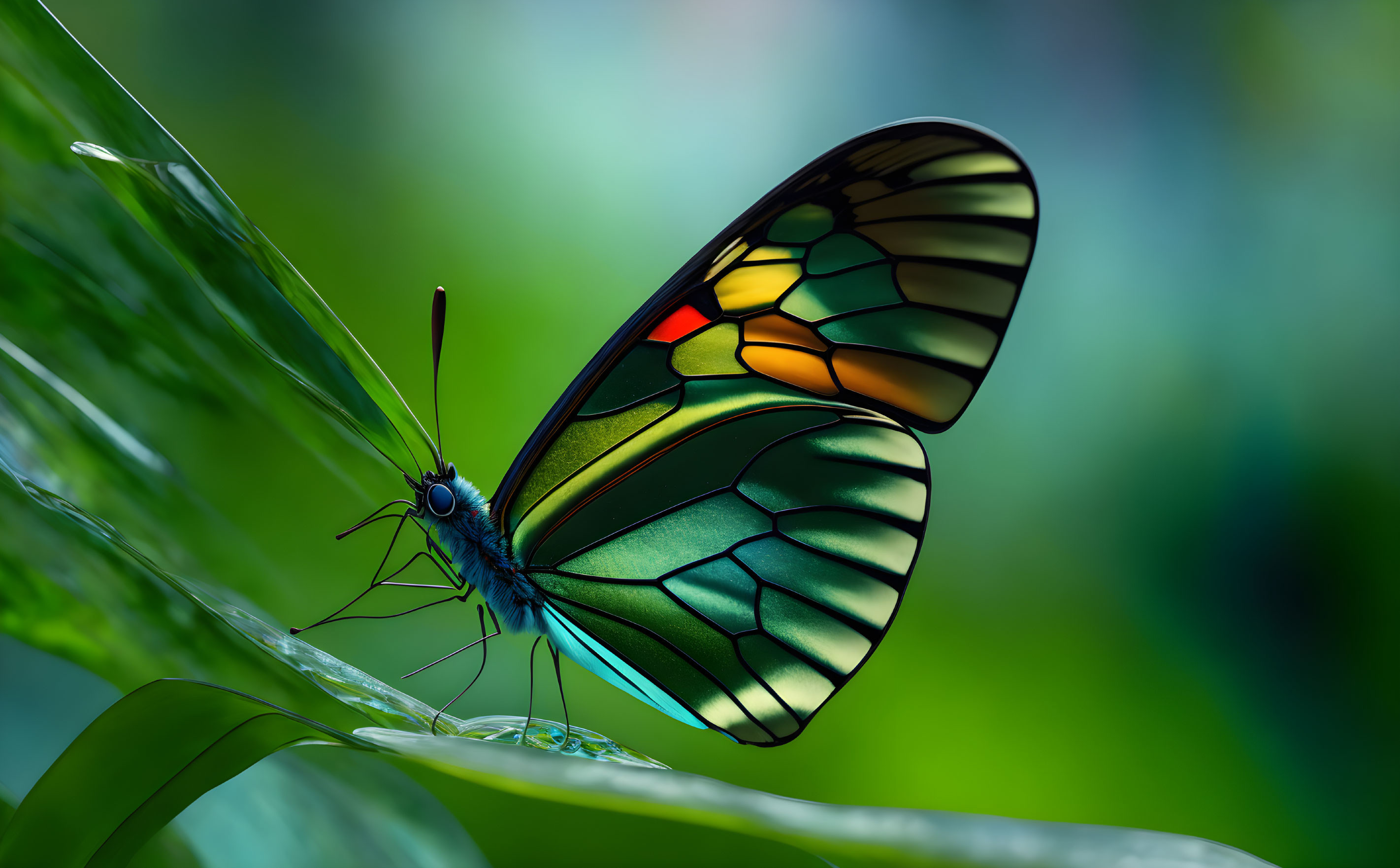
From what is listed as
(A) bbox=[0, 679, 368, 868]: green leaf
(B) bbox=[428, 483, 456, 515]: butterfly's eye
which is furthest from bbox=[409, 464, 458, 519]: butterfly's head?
(A) bbox=[0, 679, 368, 868]: green leaf

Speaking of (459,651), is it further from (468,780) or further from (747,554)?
(468,780)

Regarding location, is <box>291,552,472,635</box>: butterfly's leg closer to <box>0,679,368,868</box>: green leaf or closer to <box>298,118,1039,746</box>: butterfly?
<box>298,118,1039,746</box>: butterfly

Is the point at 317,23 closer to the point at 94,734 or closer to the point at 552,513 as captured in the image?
the point at 552,513

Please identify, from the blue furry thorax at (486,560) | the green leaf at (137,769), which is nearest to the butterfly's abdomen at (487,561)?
the blue furry thorax at (486,560)

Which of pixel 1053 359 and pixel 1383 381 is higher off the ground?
pixel 1383 381

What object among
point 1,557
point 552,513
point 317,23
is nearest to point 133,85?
point 317,23

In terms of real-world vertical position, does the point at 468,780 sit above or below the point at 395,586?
above

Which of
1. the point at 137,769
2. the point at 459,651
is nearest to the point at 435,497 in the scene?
the point at 459,651
